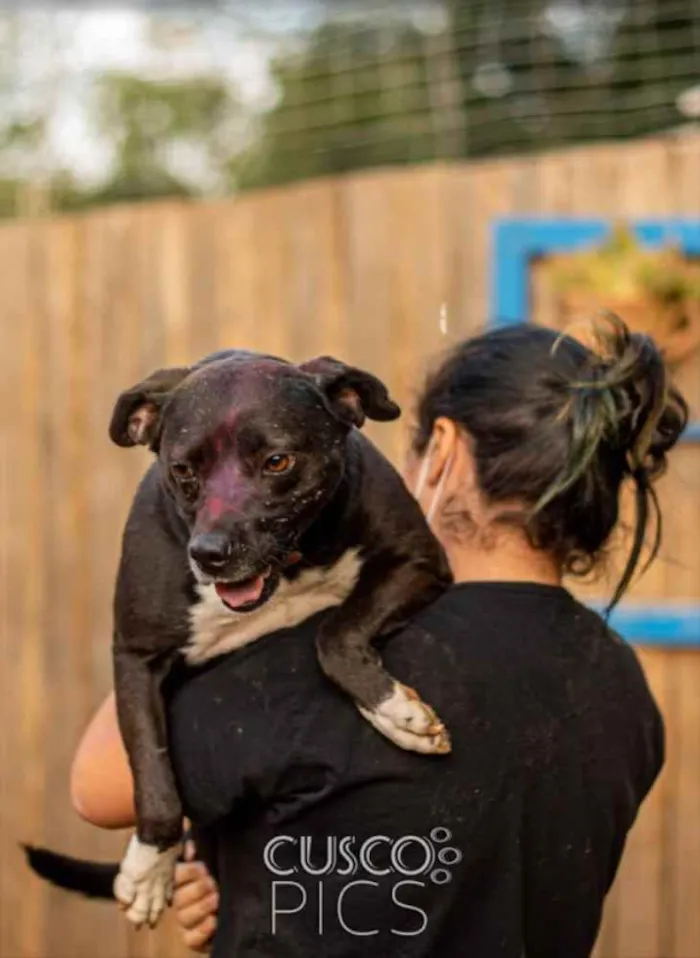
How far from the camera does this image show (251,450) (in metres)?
1.89

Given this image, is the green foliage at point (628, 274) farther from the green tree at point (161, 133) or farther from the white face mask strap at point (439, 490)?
the green tree at point (161, 133)

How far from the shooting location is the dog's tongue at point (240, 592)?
72.2 inches

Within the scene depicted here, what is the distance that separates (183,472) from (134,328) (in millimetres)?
2526

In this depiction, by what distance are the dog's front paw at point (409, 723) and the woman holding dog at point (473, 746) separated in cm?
2

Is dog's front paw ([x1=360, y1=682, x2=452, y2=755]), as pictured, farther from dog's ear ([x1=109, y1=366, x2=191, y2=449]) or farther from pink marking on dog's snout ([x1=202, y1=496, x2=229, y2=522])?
dog's ear ([x1=109, y1=366, x2=191, y2=449])

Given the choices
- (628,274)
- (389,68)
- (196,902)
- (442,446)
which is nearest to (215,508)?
(442,446)

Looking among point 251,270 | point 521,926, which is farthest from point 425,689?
point 251,270

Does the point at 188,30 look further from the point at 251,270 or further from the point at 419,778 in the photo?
the point at 419,778

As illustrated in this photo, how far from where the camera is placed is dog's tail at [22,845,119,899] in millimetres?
2473

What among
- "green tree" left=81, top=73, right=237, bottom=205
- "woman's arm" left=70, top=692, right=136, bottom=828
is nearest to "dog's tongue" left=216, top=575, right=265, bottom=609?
"woman's arm" left=70, top=692, right=136, bottom=828

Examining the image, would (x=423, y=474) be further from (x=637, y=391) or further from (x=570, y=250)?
(x=570, y=250)

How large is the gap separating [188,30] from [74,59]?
0.88m

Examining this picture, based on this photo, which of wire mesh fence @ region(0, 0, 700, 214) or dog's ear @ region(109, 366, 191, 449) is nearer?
dog's ear @ region(109, 366, 191, 449)

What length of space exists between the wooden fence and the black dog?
204 cm
